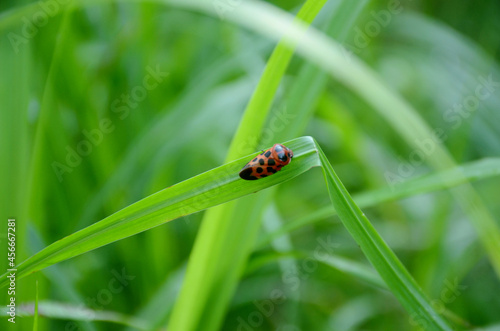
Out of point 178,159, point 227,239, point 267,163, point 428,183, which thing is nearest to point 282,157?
point 267,163

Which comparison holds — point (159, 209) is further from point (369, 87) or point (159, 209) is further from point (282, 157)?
point (369, 87)

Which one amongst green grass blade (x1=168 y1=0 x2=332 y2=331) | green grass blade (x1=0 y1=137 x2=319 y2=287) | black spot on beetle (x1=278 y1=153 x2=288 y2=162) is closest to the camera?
green grass blade (x1=0 y1=137 x2=319 y2=287)

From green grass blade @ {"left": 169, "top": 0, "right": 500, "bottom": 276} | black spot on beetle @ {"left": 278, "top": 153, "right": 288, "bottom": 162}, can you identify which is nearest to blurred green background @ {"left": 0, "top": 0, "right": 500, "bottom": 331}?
green grass blade @ {"left": 169, "top": 0, "right": 500, "bottom": 276}

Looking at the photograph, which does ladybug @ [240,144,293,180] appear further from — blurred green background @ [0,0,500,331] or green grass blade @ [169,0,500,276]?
green grass blade @ [169,0,500,276]

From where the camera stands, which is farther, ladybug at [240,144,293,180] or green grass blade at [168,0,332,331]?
green grass blade at [168,0,332,331]

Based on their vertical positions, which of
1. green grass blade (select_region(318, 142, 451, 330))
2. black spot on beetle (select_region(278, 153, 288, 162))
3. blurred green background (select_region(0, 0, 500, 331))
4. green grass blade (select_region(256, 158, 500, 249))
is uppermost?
blurred green background (select_region(0, 0, 500, 331))

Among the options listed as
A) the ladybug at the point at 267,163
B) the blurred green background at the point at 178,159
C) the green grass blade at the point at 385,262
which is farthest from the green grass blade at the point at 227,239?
the green grass blade at the point at 385,262

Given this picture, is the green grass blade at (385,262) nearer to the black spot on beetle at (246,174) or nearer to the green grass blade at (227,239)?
the black spot on beetle at (246,174)
